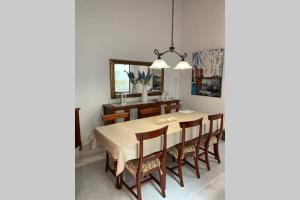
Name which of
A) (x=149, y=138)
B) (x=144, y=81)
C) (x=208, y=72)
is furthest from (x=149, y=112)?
(x=208, y=72)

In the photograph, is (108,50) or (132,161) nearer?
(132,161)

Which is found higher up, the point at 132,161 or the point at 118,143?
the point at 118,143

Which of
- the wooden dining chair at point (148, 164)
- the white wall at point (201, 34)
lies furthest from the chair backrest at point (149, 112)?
the white wall at point (201, 34)

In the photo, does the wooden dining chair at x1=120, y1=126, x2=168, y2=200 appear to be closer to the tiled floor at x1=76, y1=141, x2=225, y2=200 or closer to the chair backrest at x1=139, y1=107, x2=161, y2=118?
the tiled floor at x1=76, y1=141, x2=225, y2=200

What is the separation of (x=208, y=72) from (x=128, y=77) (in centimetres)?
188

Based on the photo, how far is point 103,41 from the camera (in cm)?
363

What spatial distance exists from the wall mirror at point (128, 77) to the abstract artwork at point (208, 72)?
41.9 inches

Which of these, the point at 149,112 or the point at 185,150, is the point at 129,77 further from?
the point at 185,150
